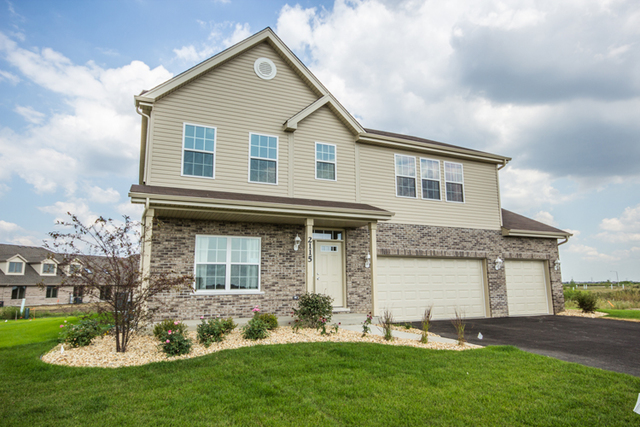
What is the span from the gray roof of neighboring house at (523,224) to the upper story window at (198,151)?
1155 centimetres

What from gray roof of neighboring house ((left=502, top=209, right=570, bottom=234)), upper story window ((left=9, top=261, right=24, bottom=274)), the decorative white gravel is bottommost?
the decorative white gravel

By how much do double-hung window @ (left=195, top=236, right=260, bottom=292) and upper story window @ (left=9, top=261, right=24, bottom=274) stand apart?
35064 mm

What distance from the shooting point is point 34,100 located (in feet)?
41.7

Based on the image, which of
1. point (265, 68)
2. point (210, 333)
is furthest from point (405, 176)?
point (210, 333)

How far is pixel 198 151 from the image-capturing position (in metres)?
10.2

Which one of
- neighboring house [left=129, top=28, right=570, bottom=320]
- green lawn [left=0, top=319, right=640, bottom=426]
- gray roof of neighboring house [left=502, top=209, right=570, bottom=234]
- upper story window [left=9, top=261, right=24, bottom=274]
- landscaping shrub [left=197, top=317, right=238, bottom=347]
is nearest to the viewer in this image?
green lawn [left=0, top=319, right=640, bottom=426]

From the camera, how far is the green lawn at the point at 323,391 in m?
3.83

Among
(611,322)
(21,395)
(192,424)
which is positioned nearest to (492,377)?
(192,424)

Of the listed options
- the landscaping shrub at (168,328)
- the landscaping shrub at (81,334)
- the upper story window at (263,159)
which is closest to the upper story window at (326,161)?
the upper story window at (263,159)

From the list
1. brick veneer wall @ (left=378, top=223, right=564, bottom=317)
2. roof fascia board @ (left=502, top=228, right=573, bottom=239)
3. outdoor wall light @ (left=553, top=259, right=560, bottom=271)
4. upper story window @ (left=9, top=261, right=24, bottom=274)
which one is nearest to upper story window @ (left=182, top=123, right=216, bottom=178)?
brick veneer wall @ (left=378, top=223, right=564, bottom=317)

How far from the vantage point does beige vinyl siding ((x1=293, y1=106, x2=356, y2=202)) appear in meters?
11.3

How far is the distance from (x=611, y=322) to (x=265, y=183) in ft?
40.5

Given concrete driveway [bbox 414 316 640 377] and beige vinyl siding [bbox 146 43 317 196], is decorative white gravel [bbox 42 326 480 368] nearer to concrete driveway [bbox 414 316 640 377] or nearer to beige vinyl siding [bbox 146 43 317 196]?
concrete driveway [bbox 414 316 640 377]

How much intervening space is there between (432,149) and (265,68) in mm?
6594
